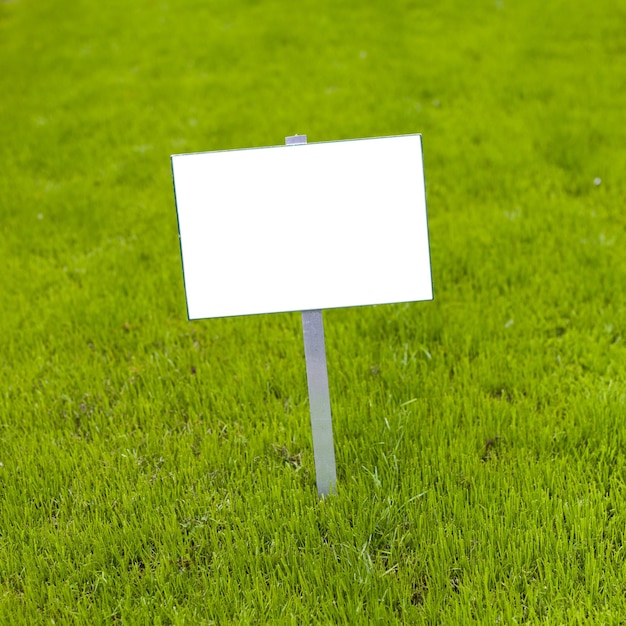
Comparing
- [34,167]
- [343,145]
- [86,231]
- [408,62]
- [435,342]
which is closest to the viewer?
[343,145]

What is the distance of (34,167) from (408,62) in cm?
481

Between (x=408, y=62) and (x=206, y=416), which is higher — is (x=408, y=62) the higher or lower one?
the higher one

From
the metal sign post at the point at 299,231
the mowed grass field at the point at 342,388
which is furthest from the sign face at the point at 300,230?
the mowed grass field at the point at 342,388

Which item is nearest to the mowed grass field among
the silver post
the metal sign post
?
the silver post

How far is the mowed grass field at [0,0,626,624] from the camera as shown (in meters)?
2.59

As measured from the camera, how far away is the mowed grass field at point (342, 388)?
102 inches

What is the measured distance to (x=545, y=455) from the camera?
3.12 m

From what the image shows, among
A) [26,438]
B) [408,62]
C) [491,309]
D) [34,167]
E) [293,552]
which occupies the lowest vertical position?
[293,552]

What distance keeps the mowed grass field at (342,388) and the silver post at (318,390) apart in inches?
8.2

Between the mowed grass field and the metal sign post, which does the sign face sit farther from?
the mowed grass field

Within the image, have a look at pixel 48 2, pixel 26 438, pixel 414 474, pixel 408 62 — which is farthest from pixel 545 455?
pixel 48 2

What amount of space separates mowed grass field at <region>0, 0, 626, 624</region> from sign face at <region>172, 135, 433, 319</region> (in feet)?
2.92

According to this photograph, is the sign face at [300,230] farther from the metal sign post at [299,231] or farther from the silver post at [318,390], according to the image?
the silver post at [318,390]

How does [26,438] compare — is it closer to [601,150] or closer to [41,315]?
[41,315]
